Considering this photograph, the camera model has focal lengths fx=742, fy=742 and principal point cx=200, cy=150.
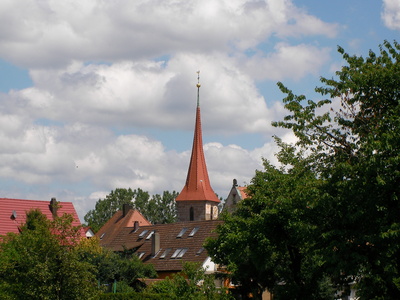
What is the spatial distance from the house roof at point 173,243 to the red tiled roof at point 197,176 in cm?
3437

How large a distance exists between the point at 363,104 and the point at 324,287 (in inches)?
763

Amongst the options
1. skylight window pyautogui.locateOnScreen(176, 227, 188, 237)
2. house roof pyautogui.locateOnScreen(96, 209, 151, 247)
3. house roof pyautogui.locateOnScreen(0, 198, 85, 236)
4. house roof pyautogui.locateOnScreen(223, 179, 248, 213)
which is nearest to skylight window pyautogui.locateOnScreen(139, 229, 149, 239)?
skylight window pyautogui.locateOnScreen(176, 227, 188, 237)

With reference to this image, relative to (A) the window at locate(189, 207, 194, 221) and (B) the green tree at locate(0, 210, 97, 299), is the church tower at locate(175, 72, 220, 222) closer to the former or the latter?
(A) the window at locate(189, 207, 194, 221)

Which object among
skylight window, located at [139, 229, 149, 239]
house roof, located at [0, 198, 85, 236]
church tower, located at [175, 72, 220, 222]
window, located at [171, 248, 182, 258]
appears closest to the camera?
house roof, located at [0, 198, 85, 236]

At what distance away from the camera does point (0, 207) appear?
6725cm

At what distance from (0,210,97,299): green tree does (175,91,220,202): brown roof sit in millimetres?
84892

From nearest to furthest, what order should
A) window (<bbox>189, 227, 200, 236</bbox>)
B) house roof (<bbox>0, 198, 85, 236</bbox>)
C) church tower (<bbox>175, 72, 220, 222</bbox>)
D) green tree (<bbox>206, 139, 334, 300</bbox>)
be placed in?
green tree (<bbox>206, 139, 334, 300</bbox>), house roof (<bbox>0, 198, 85, 236</bbox>), window (<bbox>189, 227, 200, 236</bbox>), church tower (<bbox>175, 72, 220, 222</bbox>)

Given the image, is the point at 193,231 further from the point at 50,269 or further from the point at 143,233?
the point at 50,269

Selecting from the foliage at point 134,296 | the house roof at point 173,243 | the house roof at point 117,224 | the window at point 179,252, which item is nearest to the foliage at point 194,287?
the foliage at point 134,296

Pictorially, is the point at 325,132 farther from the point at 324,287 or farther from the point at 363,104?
the point at 324,287

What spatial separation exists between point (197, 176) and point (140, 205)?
2774 cm

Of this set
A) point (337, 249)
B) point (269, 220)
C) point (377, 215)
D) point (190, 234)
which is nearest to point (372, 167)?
point (377, 215)

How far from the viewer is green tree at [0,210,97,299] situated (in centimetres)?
2755

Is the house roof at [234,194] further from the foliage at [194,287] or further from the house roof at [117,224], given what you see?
the foliage at [194,287]
